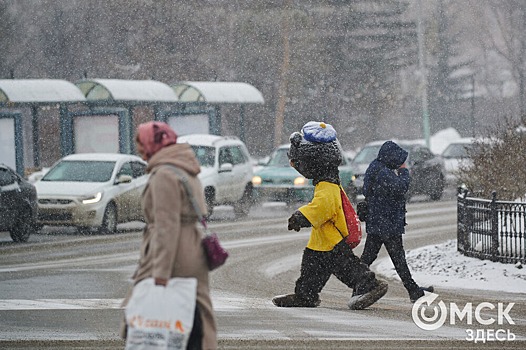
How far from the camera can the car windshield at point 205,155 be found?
27156 mm

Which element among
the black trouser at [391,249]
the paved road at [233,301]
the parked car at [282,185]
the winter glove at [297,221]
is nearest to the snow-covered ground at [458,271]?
the paved road at [233,301]

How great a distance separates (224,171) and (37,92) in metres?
7.14

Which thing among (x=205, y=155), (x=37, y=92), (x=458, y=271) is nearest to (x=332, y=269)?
(x=458, y=271)

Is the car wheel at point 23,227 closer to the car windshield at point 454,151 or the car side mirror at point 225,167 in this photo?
the car side mirror at point 225,167

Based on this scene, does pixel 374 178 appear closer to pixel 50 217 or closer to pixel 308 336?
pixel 308 336

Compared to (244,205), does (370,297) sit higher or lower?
higher

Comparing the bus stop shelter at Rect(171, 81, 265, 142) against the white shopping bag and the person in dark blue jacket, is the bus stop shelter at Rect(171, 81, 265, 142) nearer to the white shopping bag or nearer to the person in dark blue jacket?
the person in dark blue jacket

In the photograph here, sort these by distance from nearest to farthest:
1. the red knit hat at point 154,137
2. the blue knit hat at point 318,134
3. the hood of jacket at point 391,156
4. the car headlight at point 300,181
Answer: the red knit hat at point 154,137 < the blue knit hat at point 318,134 < the hood of jacket at point 391,156 < the car headlight at point 300,181

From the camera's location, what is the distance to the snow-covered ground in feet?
47.1

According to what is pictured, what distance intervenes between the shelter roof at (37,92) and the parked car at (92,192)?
265 inches

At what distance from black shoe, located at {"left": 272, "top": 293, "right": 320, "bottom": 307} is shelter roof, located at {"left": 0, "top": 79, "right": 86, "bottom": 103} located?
66.2ft

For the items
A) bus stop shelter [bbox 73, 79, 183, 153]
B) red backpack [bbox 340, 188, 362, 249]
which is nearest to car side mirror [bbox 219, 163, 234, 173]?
bus stop shelter [bbox 73, 79, 183, 153]

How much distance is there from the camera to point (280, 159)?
29984 mm

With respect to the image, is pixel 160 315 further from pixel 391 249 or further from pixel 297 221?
pixel 391 249
